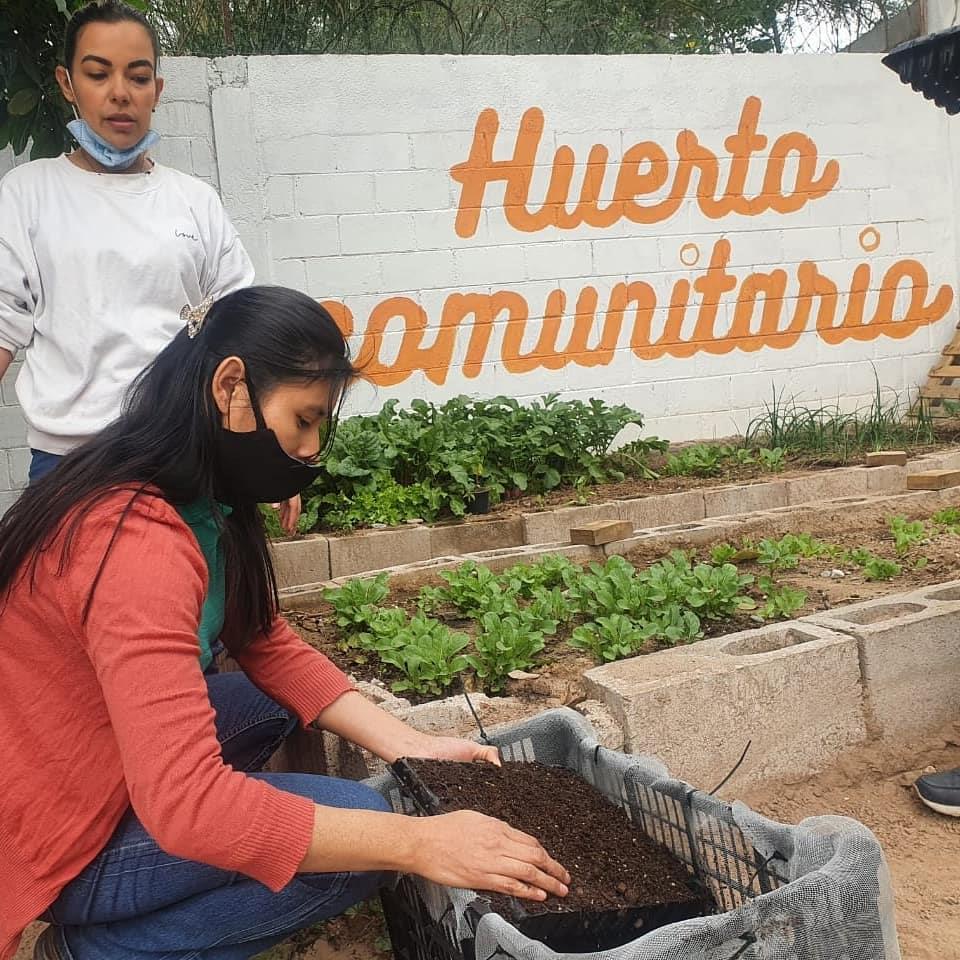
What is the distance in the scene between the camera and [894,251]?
8055mm

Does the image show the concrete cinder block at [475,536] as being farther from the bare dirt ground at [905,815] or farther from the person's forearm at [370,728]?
the person's forearm at [370,728]

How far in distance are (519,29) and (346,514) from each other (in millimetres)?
6965

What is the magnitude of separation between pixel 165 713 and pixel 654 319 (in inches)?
249

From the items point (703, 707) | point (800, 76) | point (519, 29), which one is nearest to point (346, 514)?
point (703, 707)

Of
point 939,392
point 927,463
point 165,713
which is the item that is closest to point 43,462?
point 165,713

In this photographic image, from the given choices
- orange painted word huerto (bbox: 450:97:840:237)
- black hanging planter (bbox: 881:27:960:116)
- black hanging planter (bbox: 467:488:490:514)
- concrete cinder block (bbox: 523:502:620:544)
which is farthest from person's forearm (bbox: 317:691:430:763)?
orange painted word huerto (bbox: 450:97:840:237)

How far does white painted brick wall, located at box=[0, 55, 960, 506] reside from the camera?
21.1ft

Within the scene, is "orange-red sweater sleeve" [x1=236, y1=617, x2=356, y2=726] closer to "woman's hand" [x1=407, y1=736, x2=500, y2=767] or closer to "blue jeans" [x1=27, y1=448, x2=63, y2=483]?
"woman's hand" [x1=407, y1=736, x2=500, y2=767]

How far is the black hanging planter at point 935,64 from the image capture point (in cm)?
264

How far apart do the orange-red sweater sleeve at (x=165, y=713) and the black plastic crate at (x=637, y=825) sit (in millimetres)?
307

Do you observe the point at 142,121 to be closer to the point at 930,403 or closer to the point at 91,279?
the point at 91,279

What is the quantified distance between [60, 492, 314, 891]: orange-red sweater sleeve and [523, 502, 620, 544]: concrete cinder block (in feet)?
11.1

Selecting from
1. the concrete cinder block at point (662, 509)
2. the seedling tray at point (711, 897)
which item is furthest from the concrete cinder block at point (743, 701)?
the concrete cinder block at point (662, 509)

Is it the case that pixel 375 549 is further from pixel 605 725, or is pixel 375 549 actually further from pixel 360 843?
pixel 360 843
